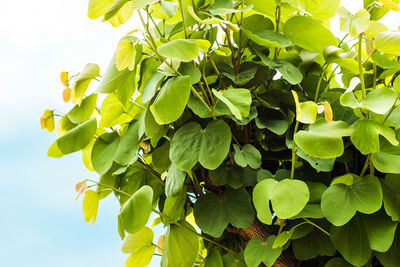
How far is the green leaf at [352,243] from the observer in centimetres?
60

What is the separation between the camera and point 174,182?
24.9 inches

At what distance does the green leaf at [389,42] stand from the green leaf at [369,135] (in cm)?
10

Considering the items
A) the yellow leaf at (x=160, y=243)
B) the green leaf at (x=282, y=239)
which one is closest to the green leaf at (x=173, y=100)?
the green leaf at (x=282, y=239)

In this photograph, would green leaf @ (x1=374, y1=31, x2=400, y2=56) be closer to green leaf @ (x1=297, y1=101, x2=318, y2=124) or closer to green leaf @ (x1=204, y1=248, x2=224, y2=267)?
green leaf @ (x1=297, y1=101, x2=318, y2=124)

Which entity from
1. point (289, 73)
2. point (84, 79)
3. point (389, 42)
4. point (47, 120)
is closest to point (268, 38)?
point (289, 73)

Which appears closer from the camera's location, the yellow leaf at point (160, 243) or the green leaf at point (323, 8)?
the green leaf at point (323, 8)

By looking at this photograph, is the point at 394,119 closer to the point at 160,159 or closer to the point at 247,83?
the point at 247,83

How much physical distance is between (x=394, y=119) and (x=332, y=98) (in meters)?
0.14

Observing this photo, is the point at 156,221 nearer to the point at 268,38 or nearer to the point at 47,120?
the point at 47,120

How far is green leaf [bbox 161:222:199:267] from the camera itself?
69 cm

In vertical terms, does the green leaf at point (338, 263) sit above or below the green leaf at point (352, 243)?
below

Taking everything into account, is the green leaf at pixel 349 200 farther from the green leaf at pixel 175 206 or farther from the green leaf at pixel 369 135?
the green leaf at pixel 175 206

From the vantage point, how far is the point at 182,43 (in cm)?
56

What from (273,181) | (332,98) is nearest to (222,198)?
(273,181)
